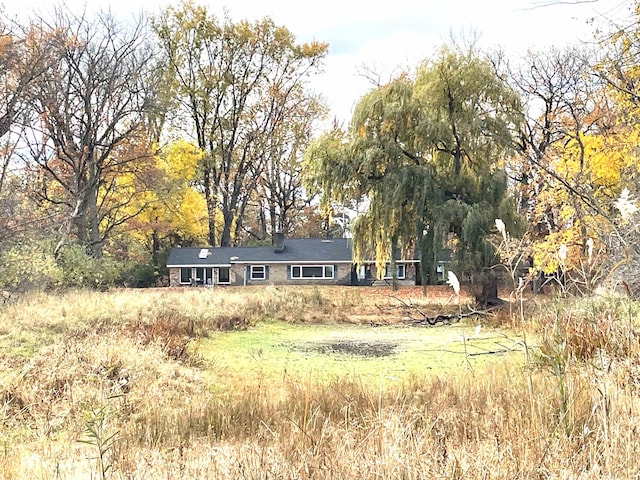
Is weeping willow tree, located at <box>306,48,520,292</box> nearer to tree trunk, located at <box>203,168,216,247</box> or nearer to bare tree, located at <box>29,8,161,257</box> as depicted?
bare tree, located at <box>29,8,161,257</box>

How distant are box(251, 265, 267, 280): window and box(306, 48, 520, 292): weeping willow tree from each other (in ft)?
59.7

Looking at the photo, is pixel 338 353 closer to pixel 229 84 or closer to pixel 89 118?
pixel 89 118

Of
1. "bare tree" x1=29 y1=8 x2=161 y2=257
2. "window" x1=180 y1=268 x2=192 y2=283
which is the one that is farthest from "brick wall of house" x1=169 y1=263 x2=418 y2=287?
"bare tree" x1=29 y1=8 x2=161 y2=257

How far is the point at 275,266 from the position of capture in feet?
125

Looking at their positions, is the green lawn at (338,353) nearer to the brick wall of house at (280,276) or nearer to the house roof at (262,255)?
the house roof at (262,255)

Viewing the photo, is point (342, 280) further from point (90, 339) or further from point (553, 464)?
point (553, 464)

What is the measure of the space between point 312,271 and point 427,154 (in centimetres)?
1856

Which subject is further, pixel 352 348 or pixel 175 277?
pixel 175 277

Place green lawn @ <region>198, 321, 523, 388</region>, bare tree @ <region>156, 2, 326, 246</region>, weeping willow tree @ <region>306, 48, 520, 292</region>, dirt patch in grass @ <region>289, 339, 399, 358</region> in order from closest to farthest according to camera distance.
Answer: green lawn @ <region>198, 321, 523, 388</region>
dirt patch in grass @ <region>289, 339, 399, 358</region>
weeping willow tree @ <region>306, 48, 520, 292</region>
bare tree @ <region>156, 2, 326, 246</region>

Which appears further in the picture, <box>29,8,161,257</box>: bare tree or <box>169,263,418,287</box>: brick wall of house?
<box>169,263,418,287</box>: brick wall of house

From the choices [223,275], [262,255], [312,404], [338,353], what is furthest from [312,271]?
[312,404]

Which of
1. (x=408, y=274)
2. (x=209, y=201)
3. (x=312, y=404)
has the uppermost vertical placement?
(x=209, y=201)

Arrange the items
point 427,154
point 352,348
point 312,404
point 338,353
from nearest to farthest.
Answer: point 312,404 → point 338,353 → point 352,348 → point 427,154

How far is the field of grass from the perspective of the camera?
10.00 ft
